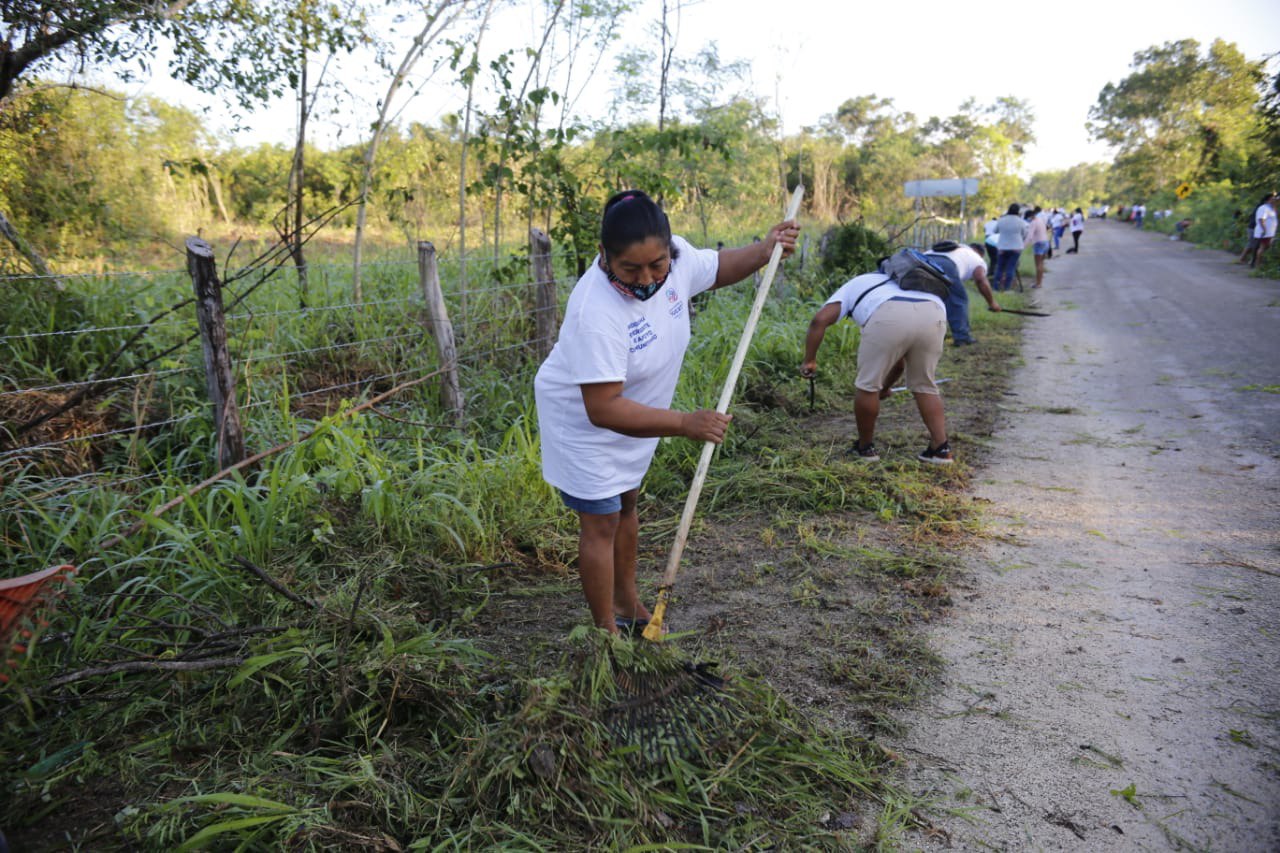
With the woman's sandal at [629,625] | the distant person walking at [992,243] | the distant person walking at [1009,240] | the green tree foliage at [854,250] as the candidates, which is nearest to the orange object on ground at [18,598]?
the woman's sandal at [629,625]

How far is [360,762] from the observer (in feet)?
6.29

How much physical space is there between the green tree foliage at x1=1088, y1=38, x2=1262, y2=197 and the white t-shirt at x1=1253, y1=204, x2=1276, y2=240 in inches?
848

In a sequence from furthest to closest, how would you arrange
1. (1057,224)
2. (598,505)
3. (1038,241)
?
1. (1057,224)
2. (1038,241)
3. (598,505)

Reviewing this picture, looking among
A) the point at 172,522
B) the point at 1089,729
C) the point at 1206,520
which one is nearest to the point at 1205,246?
the point at 1206,520

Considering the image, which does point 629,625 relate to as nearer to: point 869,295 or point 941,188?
point 869,295

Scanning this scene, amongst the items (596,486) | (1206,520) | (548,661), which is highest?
(596,486)

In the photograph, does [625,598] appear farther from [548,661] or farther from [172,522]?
[172,522]

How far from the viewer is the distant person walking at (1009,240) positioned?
11898mm

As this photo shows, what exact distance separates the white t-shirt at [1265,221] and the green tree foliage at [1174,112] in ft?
70.6

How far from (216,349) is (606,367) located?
7.19 feet

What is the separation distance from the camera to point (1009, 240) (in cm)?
1210

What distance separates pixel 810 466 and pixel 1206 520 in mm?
1954

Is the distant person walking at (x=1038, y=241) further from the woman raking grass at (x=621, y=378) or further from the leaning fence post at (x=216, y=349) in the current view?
the leaning fence post at (x=216, y=349)

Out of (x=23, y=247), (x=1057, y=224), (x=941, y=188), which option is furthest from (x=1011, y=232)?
(x=1057, y=224)
